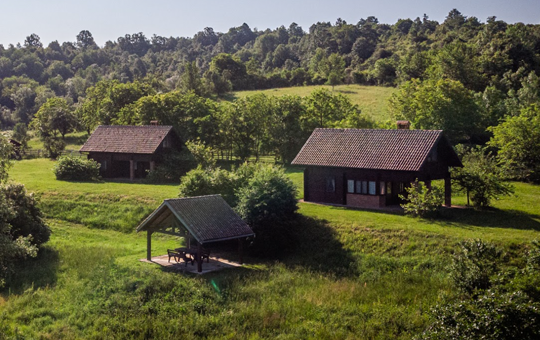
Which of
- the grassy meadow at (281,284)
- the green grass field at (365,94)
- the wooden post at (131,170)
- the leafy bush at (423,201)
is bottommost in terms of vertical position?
the grassy meadow at (281,284)

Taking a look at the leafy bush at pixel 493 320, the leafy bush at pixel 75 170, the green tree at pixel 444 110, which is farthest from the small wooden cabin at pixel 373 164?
the leafy bush at pixel 75 170

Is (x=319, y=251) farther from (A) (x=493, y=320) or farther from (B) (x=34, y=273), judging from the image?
(B) (x=34, y=273)

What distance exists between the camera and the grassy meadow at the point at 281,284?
22359 millimetres

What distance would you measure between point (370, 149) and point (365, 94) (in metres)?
50.6

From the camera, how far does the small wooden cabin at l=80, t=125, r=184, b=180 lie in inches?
2030

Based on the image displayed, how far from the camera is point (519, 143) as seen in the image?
147 ft

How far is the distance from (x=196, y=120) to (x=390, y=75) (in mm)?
47408

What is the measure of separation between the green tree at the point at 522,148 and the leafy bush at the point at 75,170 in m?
34.9

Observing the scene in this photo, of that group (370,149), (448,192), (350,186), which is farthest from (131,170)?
(448,192)

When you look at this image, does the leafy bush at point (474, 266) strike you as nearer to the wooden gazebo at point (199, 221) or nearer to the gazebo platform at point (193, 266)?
the wooden gazebo at point (199, 221)

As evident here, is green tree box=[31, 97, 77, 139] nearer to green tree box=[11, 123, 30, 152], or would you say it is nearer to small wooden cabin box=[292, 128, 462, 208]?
green tree box=[11, 123, 30, 152]

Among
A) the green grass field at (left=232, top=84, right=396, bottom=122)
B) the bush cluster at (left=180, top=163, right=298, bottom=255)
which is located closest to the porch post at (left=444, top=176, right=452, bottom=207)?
the bush cluster at (left=180, top=163, right=298, bottom=255)

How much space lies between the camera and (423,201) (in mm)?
32906

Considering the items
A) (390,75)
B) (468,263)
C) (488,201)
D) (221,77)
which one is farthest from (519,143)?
(221,77)
